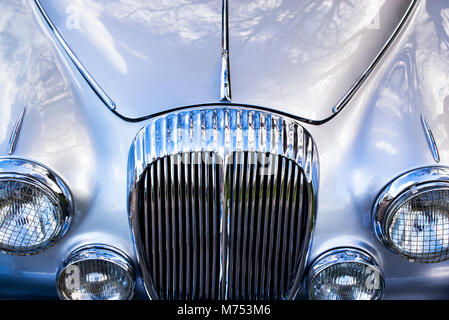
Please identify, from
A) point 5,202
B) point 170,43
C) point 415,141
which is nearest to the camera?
point 5,202

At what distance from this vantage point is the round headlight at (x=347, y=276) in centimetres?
140

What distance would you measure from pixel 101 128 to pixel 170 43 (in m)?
0.35

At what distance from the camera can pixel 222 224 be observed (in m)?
1.38

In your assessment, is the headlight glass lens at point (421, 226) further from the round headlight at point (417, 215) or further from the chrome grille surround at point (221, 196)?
the chrome grille surround at point (221, 196)

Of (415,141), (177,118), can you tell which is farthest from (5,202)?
(415,141)

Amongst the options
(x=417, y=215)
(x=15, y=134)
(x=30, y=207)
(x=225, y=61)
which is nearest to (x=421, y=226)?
(x=417, y=215)

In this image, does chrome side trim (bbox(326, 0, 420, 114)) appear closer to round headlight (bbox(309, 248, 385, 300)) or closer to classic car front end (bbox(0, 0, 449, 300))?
classic car front end (bbox(0, 0, 449, 300))

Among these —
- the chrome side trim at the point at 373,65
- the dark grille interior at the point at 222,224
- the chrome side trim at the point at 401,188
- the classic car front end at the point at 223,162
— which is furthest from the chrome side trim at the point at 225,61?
the chrome side trim at the point at 401,188

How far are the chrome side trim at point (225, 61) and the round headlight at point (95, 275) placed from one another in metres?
0.55

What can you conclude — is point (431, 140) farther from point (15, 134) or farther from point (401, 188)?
point (15, 134)

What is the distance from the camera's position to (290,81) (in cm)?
150

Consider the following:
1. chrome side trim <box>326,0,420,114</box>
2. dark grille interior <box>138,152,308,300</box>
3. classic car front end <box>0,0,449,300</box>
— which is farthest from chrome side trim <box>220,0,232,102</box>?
chrome side trim <box>326,0,420,114</box>

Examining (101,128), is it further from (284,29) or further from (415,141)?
(415,141)

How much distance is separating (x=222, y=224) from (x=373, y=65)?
0.71 meters
